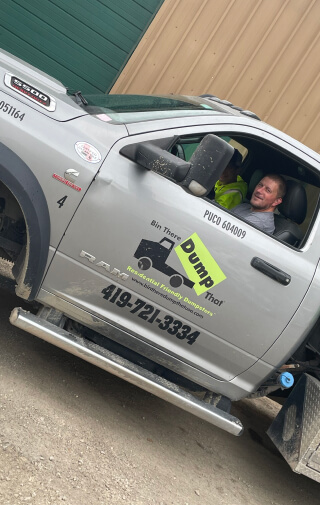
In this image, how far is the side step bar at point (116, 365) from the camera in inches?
144

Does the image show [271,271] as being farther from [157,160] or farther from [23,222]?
[23,222]

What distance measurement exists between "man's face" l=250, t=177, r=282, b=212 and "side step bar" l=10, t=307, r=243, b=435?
1.33 m

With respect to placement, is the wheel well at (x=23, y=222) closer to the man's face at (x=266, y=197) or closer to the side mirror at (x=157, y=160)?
the side mirror at (x=157, y=160)

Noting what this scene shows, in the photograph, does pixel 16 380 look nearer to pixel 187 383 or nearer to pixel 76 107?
pixel 187 383

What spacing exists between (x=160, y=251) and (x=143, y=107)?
94cm

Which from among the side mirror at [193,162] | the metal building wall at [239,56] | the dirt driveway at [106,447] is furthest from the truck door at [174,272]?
the metal building wall at [239,56]

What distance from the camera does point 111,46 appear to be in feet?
27.2

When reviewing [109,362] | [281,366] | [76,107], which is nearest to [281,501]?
[281,366]

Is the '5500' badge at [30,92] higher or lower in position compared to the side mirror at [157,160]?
lower

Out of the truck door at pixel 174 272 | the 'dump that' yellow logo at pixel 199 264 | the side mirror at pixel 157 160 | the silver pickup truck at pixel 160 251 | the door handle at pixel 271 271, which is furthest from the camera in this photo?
the door handle at pixel 271 271

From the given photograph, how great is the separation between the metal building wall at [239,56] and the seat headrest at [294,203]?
4123 mm

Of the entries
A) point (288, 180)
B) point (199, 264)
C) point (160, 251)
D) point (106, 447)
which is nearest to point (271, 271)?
point (199, 264)

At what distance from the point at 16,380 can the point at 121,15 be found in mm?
5694

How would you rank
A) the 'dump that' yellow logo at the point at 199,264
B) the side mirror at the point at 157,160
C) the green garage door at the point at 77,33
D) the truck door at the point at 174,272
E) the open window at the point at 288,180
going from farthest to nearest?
1. the green garage door at the point at 77,33
2. the open window at the point at 288,180
3. the 'dump that' yellow logo at the point at 199,264
4. the truck door at the point at 174,272
5. the side mirror at the point at 157,160
